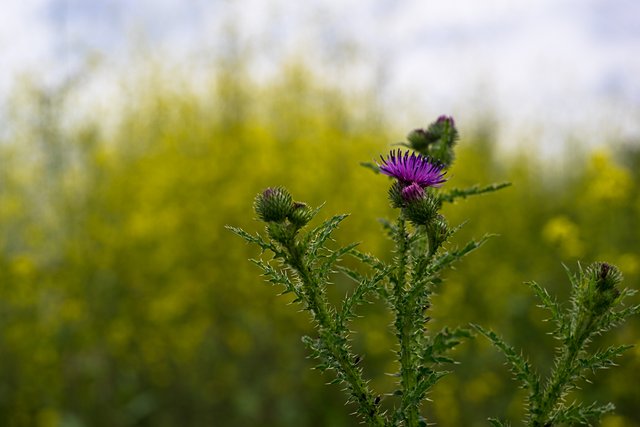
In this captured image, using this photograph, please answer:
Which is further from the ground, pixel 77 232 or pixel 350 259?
pixel 77 232

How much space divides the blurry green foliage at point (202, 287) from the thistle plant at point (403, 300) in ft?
12.5

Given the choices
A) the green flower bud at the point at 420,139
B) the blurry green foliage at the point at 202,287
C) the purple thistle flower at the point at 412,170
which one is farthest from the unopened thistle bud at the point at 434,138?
the blurry green foliage at the point at 202,287

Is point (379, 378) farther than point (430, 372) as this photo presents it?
Yes

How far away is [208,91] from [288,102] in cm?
269

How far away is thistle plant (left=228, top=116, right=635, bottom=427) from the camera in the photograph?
100cm

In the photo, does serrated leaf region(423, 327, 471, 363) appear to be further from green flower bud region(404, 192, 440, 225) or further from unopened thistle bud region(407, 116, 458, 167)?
unopened thistle bud region(407, 116, 458, 167)

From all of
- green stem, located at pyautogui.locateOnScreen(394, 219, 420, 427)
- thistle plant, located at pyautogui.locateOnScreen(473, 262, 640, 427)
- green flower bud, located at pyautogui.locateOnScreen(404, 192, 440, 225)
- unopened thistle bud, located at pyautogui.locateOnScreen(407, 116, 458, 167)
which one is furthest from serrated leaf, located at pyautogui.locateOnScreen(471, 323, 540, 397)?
unopened thistle bud, located at pyautogui.locateOnScreen(407, 116, 458, 167)

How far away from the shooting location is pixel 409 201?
114 centimetres

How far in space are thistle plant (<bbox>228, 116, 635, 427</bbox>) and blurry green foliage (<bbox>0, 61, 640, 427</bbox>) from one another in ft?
12.5

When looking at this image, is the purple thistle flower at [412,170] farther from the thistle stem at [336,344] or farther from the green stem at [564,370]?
the green stem at [564,370]

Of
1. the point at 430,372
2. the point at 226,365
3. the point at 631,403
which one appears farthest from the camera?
the point at 226,365

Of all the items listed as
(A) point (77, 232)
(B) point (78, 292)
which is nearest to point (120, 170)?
(A) point (77, 232)

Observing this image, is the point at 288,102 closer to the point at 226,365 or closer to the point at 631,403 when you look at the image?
the point at 226,365

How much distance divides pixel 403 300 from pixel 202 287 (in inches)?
248
